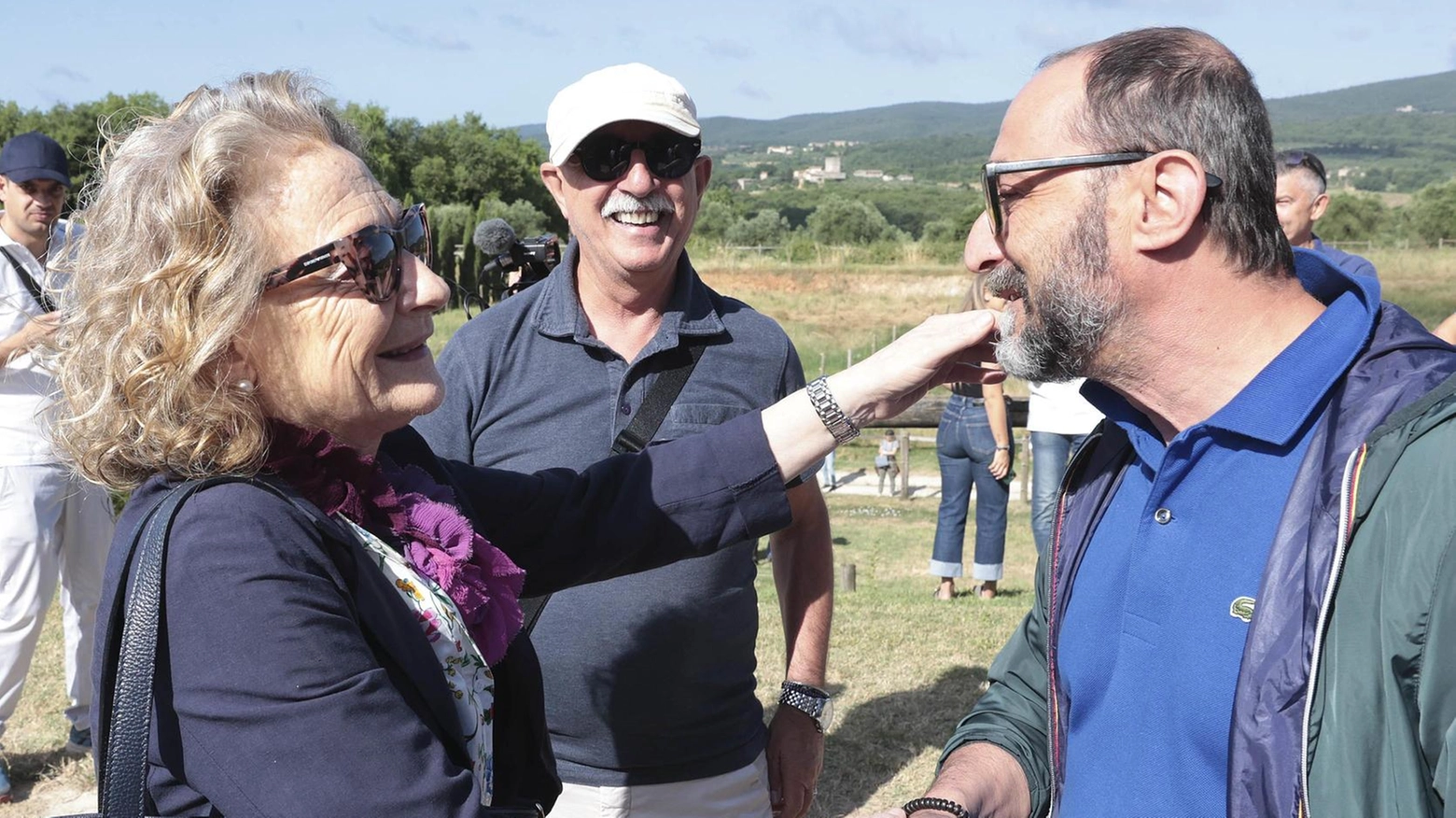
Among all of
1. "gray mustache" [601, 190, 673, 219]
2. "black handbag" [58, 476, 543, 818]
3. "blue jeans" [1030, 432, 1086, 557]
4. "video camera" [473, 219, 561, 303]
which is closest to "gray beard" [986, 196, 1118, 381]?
"gray mustache" [601, 190, 673, 219]

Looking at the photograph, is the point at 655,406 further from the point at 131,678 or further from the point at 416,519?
the point at 131,678

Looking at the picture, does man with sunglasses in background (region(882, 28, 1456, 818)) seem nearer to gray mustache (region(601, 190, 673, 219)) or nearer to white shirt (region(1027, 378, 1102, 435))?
gray mustache (region(601, 190, 673, 219))

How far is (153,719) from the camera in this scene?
1.46 metres

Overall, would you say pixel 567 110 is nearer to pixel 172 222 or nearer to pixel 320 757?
pixel 172 222

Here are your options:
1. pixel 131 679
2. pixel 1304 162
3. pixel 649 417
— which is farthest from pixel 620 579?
pixel 1304 162

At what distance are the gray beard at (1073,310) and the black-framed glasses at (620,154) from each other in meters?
1.28

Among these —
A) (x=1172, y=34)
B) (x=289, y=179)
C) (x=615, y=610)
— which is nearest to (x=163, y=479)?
(x=289, y=179)

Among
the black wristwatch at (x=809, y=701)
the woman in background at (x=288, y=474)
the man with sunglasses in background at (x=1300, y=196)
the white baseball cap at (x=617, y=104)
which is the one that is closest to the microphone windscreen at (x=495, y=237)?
the white baseball cap at (x=617, y=104)

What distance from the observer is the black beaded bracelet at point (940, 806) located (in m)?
2.02

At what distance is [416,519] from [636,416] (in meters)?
1.07

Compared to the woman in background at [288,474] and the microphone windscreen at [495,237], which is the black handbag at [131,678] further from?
the microphone windscreen at [495,237]

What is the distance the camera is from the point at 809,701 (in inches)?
126

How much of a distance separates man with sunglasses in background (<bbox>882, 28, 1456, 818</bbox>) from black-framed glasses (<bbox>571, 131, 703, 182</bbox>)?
109 centimetres

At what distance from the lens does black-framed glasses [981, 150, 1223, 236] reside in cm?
195
